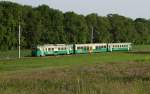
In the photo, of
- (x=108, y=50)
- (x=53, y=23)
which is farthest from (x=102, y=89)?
(x=53, y=23)

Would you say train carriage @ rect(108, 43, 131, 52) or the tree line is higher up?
the tree line

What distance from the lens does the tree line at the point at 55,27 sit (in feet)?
301

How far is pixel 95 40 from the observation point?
121250 mm

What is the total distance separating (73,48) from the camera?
87.1m

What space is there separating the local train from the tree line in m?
11.5

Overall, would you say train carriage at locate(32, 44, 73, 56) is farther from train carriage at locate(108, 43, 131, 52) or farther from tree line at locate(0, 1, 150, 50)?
train carriage at locate(108, 43, 131, 52)

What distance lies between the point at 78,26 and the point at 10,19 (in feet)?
93.7

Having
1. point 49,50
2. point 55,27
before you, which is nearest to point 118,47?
point 55,27

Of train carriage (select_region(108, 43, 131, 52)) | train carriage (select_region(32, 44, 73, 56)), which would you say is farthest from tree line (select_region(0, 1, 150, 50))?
train carriage (select_region(108, 43, 131, 52))

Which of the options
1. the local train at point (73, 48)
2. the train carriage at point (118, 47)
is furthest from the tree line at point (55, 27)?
the train carriage at point (118, 47)

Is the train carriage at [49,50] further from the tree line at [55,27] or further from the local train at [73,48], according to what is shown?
the tree line at [55,27]

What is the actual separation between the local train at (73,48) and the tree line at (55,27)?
1145 cm

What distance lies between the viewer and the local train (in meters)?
79.4

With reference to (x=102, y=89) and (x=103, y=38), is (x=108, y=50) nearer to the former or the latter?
(x=103, y=38)
